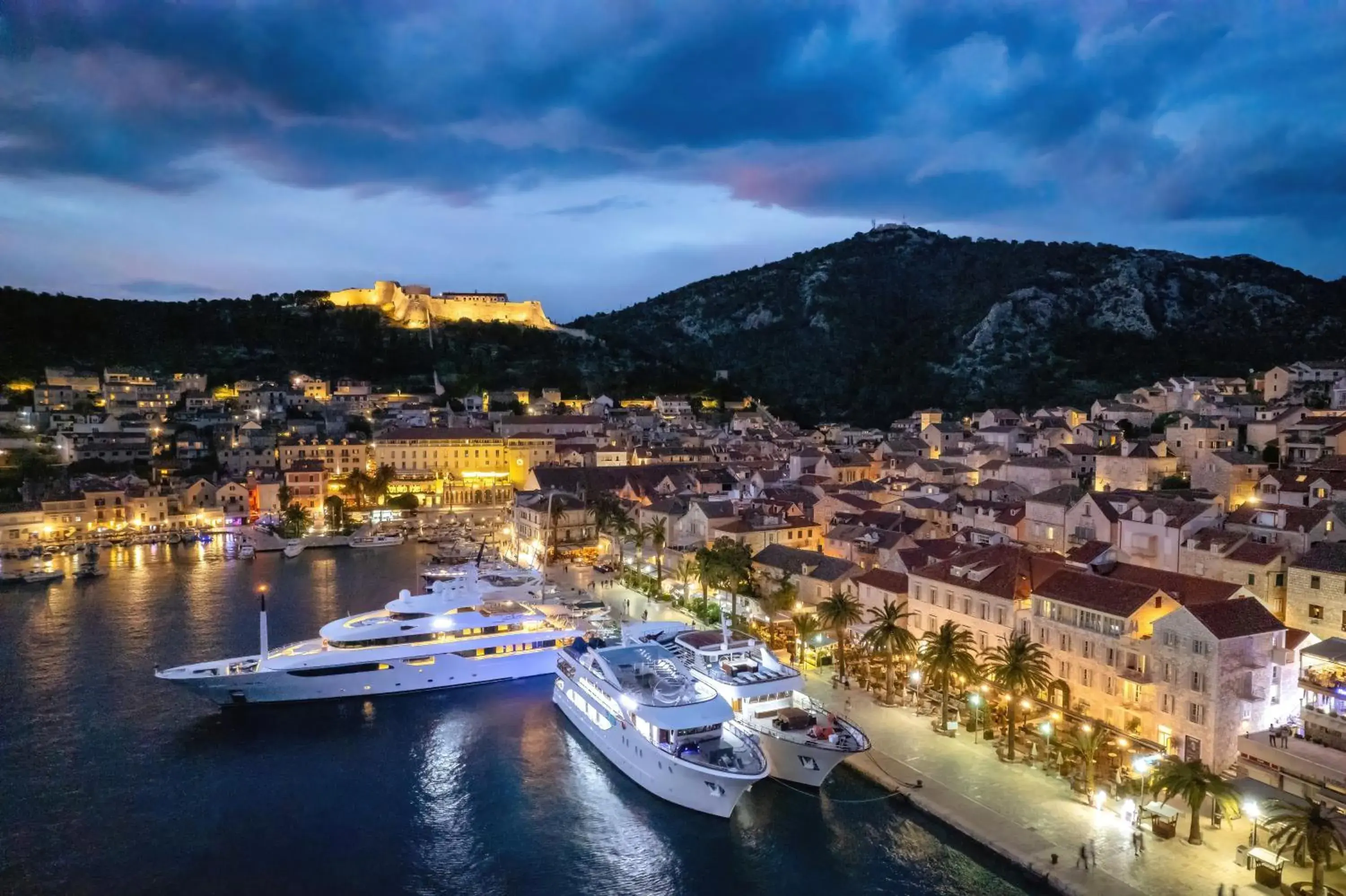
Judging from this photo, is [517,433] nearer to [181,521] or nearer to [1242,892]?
[181,521]

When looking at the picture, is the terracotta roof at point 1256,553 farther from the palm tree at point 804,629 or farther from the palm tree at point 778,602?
the palm tree at point 778,602

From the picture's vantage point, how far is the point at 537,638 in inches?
1487

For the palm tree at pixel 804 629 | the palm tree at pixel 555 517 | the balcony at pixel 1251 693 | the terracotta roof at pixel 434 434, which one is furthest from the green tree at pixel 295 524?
the balcony at pixel 1251 693

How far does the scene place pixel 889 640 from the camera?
29.4 meters

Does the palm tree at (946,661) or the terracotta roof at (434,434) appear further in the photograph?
the terracotta roof at (434,434)

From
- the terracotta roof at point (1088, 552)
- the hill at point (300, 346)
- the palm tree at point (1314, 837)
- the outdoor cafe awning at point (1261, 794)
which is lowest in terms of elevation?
the outdoor cafe awning at point (1261, 794)

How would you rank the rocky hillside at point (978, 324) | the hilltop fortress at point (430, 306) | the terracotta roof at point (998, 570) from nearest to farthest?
the terracotta roof at point (998, 570) < the rocky hillside at point (978, 324) < the hilltop fortress at point (430, 306)

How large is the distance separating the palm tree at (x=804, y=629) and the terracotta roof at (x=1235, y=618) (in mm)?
13385

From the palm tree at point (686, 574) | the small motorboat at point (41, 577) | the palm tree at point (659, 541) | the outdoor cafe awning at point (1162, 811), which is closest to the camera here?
the outdoor cafe awning at point (1162, 811)

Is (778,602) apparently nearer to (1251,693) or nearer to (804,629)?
(804,629)

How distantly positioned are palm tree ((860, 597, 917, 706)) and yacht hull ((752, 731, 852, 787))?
4311 millimetres

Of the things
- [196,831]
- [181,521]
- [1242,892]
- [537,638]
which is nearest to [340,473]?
[181,521]

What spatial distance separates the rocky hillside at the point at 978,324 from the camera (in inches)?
4370

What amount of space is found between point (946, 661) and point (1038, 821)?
6243 millimetres
